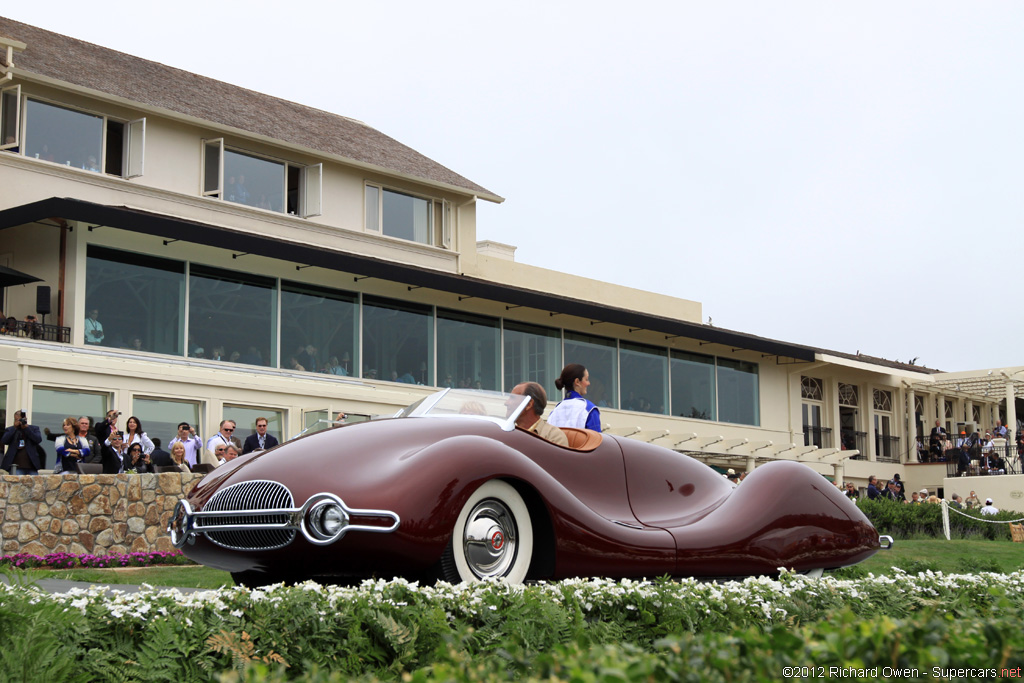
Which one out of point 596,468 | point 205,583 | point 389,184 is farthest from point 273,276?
point 596,468

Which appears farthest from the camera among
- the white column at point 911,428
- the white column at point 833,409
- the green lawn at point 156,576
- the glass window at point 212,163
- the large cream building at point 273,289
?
the white column at point 911,428

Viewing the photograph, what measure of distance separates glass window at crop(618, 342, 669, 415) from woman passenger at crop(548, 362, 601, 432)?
810 inches

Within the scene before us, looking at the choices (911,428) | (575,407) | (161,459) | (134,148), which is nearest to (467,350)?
(134,148)

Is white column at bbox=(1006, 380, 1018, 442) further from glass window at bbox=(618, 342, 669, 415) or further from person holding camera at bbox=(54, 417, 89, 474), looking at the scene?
person holding camera at bbox=(54, 417, 89, 474)

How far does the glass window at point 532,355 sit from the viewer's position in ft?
87.5

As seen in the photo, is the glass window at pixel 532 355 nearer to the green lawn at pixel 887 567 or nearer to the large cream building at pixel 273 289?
the large cream building at pixel 273 289

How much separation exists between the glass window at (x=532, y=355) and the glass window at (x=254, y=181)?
644 cm

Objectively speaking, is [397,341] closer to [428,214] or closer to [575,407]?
[428,214]

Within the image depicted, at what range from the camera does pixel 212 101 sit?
84.1 ft

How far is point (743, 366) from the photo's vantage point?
33219 mm

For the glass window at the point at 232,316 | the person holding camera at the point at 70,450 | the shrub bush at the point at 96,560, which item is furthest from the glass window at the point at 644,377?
the shrub bush at the point at 96,560

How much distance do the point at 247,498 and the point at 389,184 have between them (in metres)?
22.7

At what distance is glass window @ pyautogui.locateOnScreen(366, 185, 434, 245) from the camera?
27500 millimetres

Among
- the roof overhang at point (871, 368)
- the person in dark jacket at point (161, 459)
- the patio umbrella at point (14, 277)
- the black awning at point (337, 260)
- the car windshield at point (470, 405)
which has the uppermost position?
the black awning at point (337, 260)
